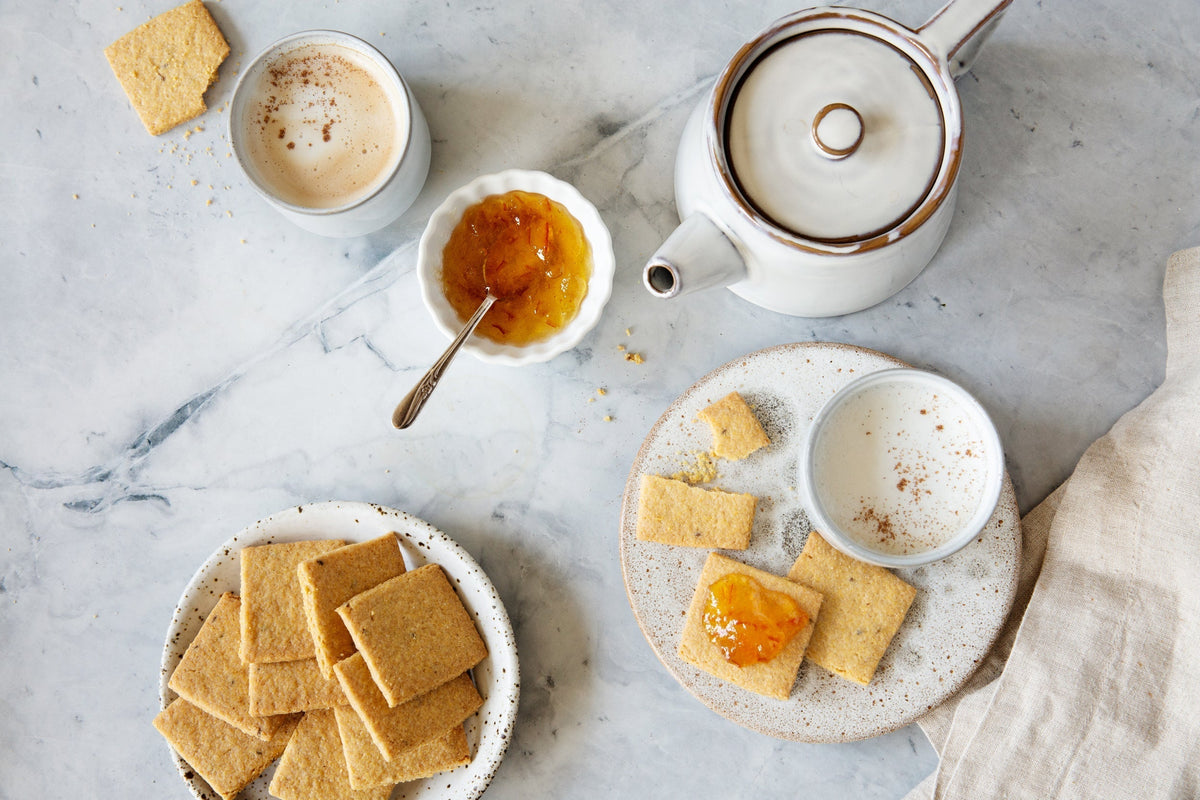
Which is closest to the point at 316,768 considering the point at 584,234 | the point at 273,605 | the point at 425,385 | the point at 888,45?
the point at 273,605

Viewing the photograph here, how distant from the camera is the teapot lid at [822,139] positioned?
95 cm

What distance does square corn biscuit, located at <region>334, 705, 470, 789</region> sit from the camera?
1.20m

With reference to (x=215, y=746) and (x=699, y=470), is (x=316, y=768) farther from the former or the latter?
(x=699, y=470)

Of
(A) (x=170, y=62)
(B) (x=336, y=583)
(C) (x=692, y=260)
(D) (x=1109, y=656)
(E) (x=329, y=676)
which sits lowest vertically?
(D) (x=1109, y=656)

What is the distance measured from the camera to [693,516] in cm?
122

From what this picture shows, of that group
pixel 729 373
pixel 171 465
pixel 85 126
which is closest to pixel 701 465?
pixel 729 373

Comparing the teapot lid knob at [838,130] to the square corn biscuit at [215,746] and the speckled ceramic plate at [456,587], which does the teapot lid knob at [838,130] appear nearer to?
the speckled ceramic plate at [456,587]

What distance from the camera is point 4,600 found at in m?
1.38

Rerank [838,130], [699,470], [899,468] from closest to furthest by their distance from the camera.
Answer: [838,130]
[899,468]
[699,470]

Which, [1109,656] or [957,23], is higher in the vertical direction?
[957,23]

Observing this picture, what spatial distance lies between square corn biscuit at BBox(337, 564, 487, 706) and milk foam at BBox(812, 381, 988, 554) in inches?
21.9

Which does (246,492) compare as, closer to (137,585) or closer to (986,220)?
(137,585)

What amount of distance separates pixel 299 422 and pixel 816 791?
99cm

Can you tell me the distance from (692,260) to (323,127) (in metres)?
0.62
